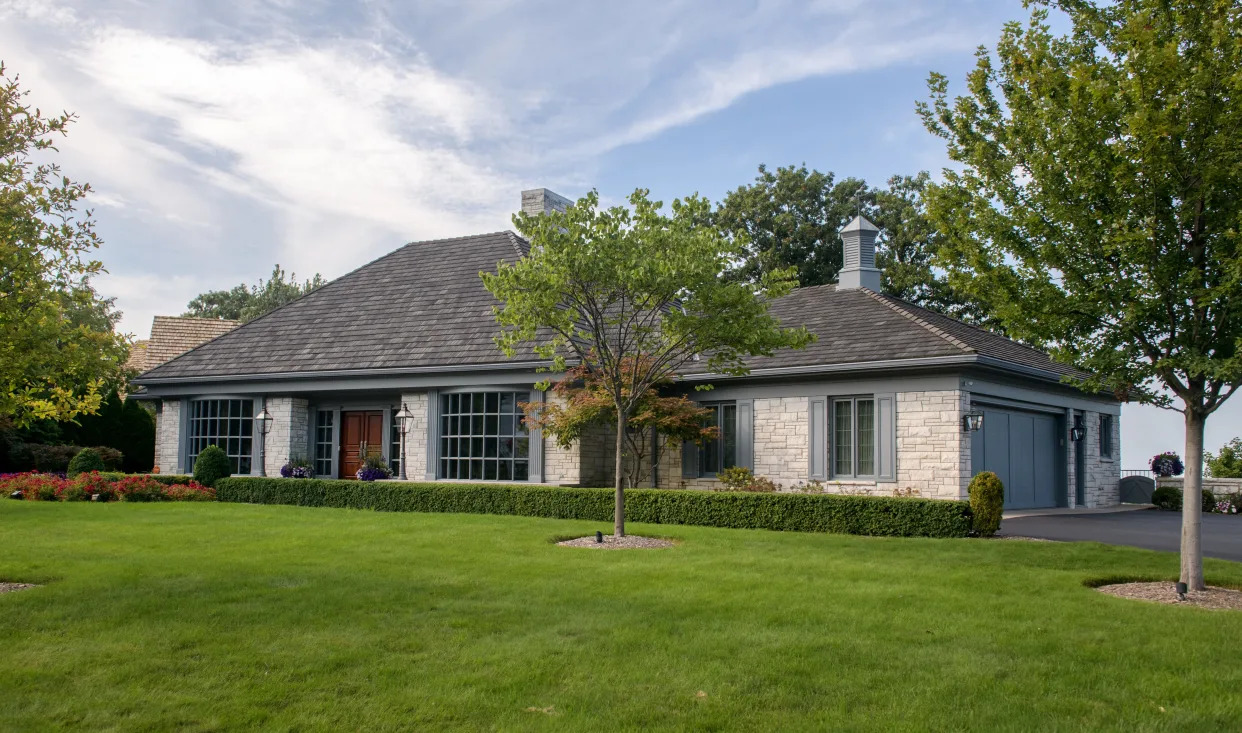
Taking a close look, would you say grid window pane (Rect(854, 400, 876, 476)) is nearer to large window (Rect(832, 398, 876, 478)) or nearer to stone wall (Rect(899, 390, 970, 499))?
large window (Rect(832, 398, 876, 478))

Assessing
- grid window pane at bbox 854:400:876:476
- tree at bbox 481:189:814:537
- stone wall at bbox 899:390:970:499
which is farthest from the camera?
grid window pane at bbox 854:400:876:476

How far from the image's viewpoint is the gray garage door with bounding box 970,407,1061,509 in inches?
694

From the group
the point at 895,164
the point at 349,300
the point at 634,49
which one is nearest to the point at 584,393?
the point at 634,49

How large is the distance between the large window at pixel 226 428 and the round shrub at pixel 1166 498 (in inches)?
810

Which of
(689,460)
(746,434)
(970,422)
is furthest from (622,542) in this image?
(689,460)

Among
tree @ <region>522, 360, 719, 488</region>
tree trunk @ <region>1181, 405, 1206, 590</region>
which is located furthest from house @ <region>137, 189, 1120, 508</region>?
tree trunk @ <region>1181, 405, 1206, 590</region>

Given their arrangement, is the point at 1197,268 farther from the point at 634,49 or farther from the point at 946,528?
the point at 634,49

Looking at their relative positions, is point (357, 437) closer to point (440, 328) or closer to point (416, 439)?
point (416, 439)

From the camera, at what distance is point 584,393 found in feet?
56.4

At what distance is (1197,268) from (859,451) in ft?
29.0

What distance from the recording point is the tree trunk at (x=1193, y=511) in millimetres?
8953

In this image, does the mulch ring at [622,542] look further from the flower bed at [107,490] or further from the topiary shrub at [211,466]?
the topiary shrub at [211,466]

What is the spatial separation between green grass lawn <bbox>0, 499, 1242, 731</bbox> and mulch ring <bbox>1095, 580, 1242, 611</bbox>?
0.36 m

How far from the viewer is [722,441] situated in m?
18.9
